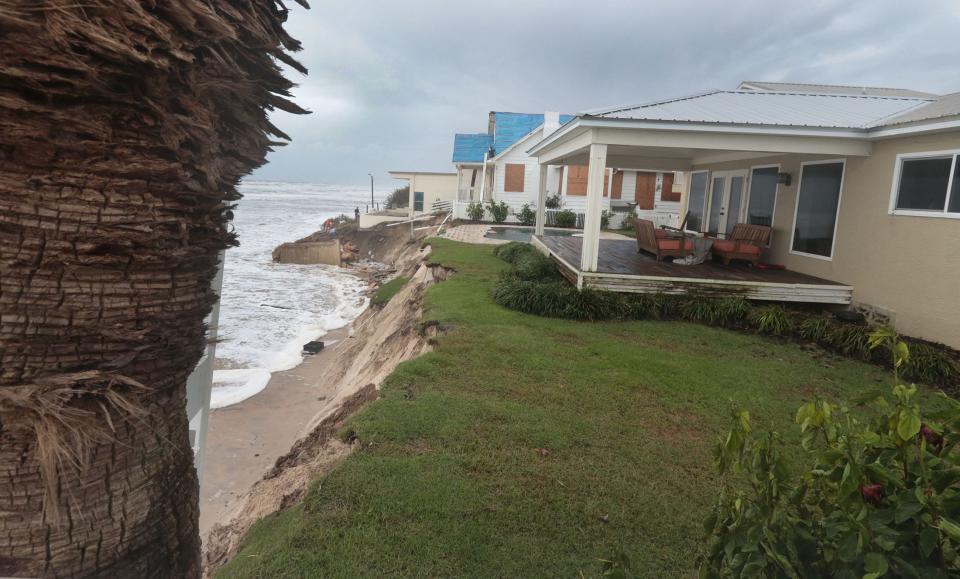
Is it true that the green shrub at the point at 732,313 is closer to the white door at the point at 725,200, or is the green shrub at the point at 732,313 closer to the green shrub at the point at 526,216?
the white door at the point at 725,200

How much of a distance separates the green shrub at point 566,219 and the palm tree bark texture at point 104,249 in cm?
2500

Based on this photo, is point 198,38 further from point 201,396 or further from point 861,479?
point 201,396

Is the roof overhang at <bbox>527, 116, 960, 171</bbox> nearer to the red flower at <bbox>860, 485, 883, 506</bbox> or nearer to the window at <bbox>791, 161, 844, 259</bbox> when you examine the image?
the window at <bbox>791, 161, 844, 259</bbox>

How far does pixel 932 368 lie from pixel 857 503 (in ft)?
24.2

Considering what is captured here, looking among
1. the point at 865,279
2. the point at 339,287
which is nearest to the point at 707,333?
the point at 865,279

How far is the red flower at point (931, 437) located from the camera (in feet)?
5.29

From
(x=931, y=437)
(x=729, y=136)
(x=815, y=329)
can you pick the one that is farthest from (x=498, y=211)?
(x=931, y=437)

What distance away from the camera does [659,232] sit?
1267cm

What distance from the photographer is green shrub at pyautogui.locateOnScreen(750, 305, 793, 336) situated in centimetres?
902

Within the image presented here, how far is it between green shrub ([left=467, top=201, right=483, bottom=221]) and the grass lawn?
67.7 ft

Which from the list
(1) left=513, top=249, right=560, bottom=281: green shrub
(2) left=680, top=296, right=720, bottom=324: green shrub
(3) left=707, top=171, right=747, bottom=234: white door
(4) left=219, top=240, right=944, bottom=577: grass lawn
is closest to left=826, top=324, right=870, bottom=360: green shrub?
(4) left=219, top=240, right=944, bottom=577: grass lawn

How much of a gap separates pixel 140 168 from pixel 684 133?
936cm

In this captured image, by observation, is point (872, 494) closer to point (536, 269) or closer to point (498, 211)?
point (536, 269)

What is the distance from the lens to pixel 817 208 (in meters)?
10.8
